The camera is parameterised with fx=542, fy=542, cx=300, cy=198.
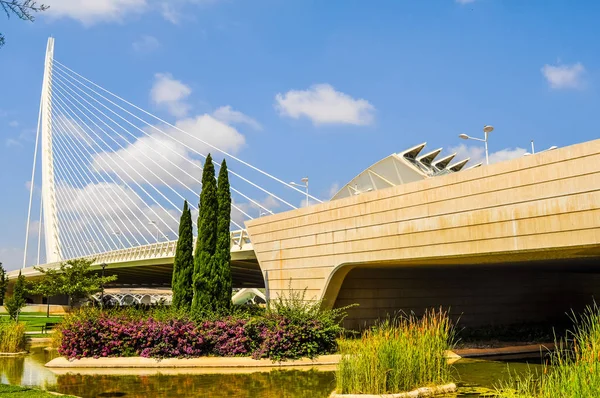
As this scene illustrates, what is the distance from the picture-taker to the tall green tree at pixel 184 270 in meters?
20.7

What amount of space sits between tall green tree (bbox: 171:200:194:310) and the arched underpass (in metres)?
5.74

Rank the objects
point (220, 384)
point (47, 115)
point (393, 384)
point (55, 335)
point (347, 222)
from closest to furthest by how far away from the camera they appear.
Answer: point (393, 384), point (220, 384), point (347, 222), point (55, 335), point (47, 115)

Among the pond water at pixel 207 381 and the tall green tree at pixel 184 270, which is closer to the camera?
the pond water at pixel 207 381

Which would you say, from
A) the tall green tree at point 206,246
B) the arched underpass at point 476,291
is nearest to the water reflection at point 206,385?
the tall green tree at point 206,246

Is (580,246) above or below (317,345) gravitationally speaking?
above

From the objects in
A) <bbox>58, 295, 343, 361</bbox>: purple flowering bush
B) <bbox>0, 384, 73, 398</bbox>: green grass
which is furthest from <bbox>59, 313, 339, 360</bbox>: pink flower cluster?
<bbox>0, 384, 73, 398</bbox>: green grass

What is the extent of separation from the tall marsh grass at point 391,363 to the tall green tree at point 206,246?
31.1ft

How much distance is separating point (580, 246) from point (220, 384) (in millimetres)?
8574

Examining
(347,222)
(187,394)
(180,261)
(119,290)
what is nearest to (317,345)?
(347,222)

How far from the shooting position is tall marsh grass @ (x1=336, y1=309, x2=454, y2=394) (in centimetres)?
1014

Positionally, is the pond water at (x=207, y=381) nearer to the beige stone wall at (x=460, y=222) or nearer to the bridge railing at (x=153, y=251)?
the beige stone wall at (x=460, y=222)

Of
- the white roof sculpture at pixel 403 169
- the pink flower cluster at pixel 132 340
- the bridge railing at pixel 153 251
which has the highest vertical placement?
the white roof sculpture at pixel 403 169

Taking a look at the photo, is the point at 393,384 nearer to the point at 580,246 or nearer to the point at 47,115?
the point at 580,246

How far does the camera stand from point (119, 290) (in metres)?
Answer: 81.9
